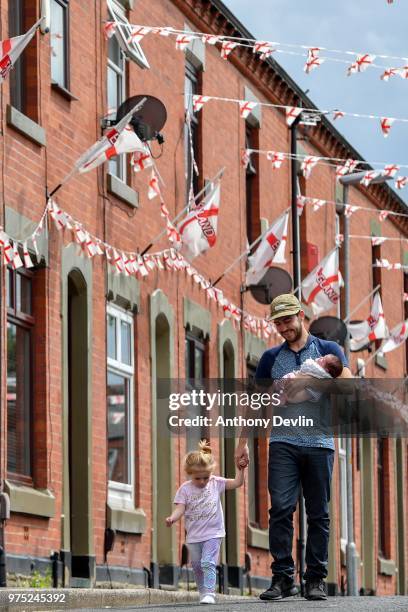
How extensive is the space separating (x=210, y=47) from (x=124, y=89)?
443 cm

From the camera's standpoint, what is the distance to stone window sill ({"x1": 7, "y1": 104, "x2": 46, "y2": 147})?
1858cm

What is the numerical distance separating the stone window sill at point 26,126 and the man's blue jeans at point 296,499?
671 cm

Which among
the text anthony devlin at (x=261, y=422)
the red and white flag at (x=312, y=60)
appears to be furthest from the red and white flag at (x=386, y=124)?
the text anthony devlin at (x=261, y=422)

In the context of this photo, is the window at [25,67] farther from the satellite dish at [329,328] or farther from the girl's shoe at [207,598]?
the satellite dish at [329,328]

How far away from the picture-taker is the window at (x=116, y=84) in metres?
22.4

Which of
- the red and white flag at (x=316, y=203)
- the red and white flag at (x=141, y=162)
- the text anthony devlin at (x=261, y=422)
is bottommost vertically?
the text anthony devlin at (x=261, y=422)

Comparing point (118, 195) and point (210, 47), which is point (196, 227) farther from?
point (210, 47)

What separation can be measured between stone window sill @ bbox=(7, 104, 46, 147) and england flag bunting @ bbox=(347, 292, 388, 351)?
13.6 m

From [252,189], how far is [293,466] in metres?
17.0

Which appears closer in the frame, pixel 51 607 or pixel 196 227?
pixel 51 607

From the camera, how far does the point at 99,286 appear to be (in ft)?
69.5

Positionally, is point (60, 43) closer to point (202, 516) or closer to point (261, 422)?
point (202, 516)

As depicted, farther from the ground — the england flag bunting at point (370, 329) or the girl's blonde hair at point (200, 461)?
the england flag bunting at point (370, 329)

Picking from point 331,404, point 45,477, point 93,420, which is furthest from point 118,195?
point 331,404
